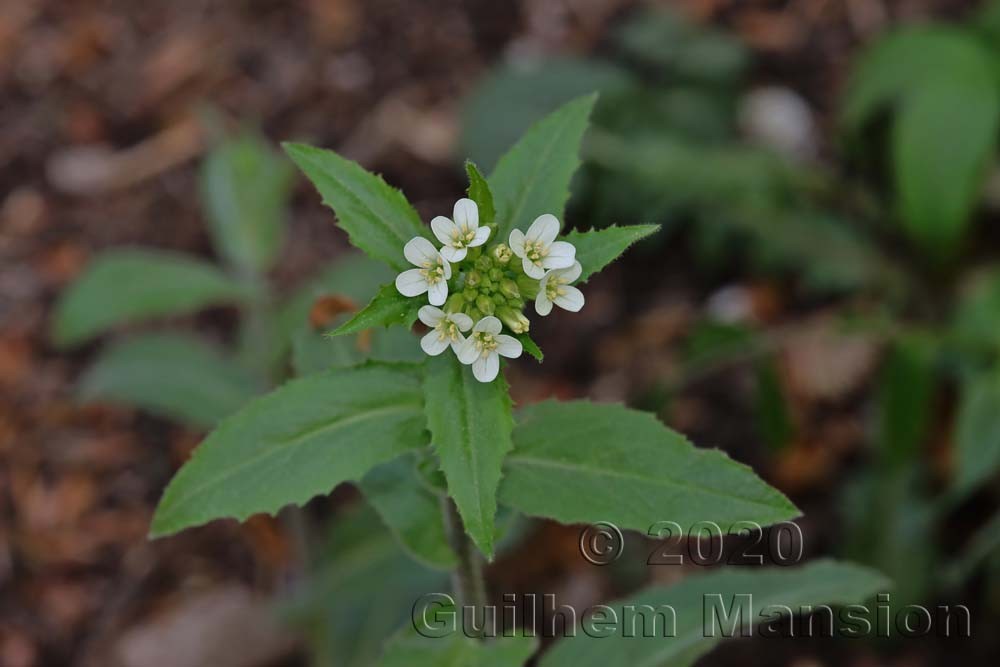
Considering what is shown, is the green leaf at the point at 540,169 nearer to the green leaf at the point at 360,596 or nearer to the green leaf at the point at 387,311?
the green leaf at the point at 387,311

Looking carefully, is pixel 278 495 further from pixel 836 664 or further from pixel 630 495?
pixel 836 664

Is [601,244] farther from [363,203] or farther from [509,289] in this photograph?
[363,203]

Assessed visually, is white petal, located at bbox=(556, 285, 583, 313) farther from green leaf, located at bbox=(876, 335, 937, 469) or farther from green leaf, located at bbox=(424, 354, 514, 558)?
green leaf, located at bbox=(876, 335, 937, 469)

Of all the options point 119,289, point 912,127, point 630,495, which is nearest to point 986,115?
point 912,127

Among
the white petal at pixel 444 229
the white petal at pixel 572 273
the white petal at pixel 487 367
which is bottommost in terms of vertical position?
the white petal at pixel 487 367

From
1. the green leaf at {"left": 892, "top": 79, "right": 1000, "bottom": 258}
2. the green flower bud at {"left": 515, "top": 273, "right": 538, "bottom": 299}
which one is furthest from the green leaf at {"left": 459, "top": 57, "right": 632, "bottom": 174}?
the green flower bud at {"left": 515, "top": 273, "right": 538, "bottom": 299}

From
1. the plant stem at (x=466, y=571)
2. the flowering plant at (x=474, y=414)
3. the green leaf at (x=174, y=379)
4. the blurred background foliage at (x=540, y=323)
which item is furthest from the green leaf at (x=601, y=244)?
the green leaf at (x=174, y=379)
